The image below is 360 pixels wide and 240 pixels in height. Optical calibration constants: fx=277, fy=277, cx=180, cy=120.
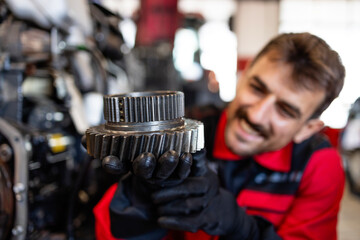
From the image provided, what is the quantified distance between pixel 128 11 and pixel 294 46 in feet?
15.7

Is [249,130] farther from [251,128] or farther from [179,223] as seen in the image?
[179,223]

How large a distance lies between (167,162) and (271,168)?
618mm

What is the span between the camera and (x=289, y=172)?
958 mm

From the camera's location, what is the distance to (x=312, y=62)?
833 millimetres

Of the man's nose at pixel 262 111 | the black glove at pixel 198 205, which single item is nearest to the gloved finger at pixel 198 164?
the black glove at pixel 198 205

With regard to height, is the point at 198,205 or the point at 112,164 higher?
the point at 112,164

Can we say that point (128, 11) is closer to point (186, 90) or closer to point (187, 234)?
point (186, 90)

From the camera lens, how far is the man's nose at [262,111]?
854mm

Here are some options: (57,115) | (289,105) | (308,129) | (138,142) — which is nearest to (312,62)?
(289,105)

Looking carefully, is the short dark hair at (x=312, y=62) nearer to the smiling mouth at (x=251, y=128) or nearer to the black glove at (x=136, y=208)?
the smiling mouth at (x=251, y=128)

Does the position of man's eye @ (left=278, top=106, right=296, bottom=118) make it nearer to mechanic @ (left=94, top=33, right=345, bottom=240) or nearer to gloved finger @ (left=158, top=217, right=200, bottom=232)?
mechanic @ (left=94, top=33, right=345, bottom=240)

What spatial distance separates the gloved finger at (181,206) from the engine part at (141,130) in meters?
0.13

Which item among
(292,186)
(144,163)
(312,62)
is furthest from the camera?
(292,186)

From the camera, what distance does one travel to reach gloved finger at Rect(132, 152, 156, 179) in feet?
1.47
